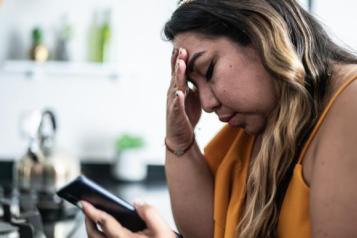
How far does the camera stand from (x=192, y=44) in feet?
3.60

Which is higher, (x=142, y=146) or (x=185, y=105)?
(x=185, y=105)

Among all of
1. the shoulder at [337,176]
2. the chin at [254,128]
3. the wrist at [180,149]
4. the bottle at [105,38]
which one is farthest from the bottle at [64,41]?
the shoulder at [337,176]

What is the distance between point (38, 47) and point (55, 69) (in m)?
0.10

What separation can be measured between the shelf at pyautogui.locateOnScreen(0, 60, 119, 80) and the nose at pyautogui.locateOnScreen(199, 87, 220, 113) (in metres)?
1.27

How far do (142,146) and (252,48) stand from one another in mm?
1366

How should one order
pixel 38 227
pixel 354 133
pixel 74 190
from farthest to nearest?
pixel 38 227, pixel 74 190, pixel 354 133

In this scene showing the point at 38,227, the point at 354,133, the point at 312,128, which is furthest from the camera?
the point at 38,227

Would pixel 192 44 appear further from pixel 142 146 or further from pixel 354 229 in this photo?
pixel 142 146

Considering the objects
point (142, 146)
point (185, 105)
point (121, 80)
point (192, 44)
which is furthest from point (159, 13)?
point (192, 44)

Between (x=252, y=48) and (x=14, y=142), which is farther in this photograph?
(x=14, y=142)

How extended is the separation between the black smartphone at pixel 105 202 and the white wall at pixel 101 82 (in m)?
1.22

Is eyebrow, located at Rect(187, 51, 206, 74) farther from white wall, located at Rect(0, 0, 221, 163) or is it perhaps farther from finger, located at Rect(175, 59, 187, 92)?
white wall, located at Rect(0, 0, 221, 163)

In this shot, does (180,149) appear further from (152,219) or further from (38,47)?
(38,47)

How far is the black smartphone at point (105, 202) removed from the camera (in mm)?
1155
